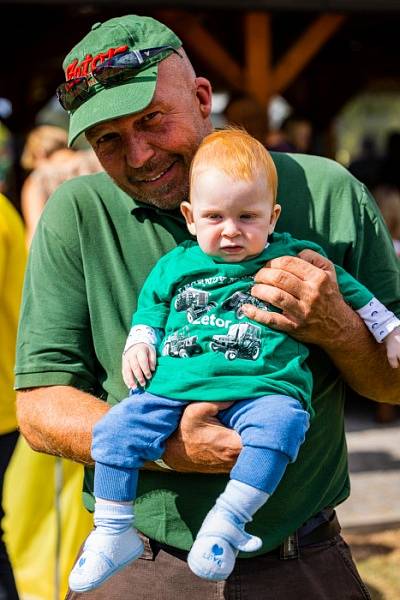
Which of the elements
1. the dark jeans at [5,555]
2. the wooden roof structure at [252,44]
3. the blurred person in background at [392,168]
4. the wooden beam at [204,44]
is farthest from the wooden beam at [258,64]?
the dark jeans at [5,555]

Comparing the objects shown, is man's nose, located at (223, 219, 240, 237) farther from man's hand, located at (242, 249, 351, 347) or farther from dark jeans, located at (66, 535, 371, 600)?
dark jeans, located at (66, 535, 371, 600)

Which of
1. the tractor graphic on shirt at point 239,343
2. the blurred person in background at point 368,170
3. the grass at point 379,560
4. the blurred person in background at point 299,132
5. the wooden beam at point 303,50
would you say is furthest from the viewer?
the blurred person in background at point 299,132

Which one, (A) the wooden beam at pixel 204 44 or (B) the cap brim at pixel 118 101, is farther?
(A) the wooden beam at pixel 204 44

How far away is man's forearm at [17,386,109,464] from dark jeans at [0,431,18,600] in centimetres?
169

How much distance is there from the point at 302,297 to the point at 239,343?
172 mm

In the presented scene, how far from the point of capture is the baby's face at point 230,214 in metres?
1.96

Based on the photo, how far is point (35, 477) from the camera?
14.9ft

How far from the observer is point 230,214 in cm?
198

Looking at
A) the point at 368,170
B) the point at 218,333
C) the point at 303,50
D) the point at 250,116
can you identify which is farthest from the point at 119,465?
the point at 368,170

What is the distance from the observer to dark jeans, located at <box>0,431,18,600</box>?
366 centimetres

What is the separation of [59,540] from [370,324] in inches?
108

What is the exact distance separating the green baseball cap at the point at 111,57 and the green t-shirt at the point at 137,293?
0.74 feet

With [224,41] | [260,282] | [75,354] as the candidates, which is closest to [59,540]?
[75,354]

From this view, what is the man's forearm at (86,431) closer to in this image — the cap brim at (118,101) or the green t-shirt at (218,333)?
the green t-shirt at (218,333)
